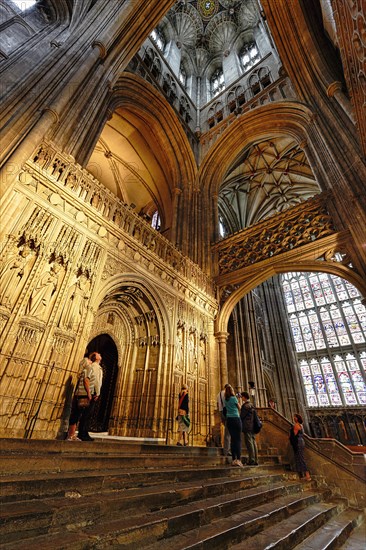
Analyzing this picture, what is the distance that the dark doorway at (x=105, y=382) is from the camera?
695cm

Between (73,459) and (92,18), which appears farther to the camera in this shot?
(92,18)

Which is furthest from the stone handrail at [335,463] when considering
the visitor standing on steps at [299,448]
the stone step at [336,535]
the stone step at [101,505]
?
the stone step at [101,505]

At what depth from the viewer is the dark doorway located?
6.95 meters

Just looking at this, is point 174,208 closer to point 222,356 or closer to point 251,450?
point 222,356

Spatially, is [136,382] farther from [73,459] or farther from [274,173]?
[274,173]

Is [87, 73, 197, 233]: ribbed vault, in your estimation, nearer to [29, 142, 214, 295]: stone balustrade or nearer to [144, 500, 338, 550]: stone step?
[29, 142, 214, 295]: stone balustrade

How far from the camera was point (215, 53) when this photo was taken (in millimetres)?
20000

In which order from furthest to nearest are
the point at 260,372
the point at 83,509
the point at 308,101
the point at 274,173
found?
the point at 274,173 → the point at 260,372 → the point at 308,101 → the point at 83,509

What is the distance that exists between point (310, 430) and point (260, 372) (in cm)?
592

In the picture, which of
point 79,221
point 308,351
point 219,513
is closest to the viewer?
point 219,513

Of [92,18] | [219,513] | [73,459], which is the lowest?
[219,513]

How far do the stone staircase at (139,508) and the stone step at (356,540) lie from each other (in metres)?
0.01

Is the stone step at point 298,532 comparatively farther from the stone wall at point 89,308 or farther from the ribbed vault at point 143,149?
the ribbed vault at point 143,149

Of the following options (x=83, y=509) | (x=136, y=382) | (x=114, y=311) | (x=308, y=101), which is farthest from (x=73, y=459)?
(x=308, y=101)
